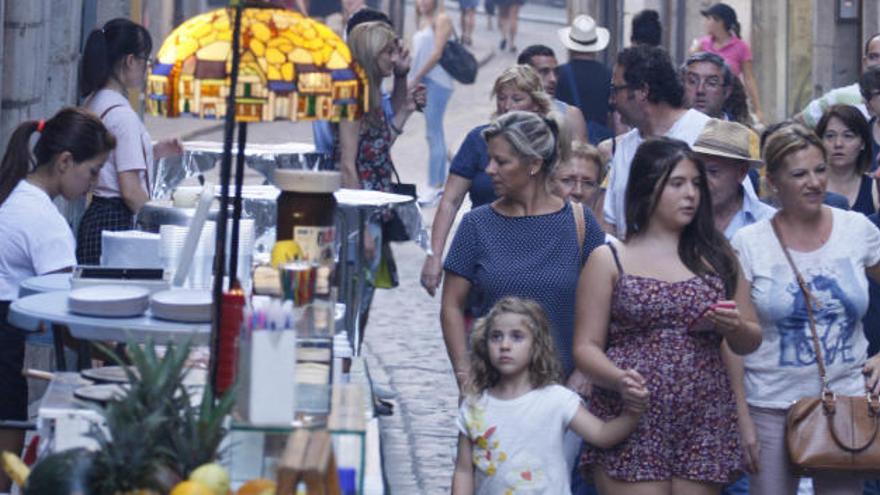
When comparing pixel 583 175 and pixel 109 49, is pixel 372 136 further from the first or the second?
pixel 583 175

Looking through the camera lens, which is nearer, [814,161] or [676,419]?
[676,419]

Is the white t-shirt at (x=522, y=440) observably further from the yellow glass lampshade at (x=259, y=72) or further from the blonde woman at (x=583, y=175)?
the blonde woman at (x=583, y=175)

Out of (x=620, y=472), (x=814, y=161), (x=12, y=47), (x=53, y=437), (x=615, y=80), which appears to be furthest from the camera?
(x=12, y=47)

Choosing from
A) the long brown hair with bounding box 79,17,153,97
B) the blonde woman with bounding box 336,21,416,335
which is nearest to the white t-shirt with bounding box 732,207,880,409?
the long brown hair with bounding box 79,17,153,97

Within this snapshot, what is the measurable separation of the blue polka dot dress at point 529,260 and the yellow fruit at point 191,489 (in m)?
2.60

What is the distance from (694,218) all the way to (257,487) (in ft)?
8.13

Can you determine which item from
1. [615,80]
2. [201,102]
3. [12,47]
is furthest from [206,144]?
[201,102]

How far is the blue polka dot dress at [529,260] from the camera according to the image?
23.9ft

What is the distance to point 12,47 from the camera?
413 inches

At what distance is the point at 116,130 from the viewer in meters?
9.45

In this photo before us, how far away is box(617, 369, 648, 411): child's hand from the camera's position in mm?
6574

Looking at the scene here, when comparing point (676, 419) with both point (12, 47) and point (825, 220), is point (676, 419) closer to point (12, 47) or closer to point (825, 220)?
point (825, 220)

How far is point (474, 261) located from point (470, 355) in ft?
1.59

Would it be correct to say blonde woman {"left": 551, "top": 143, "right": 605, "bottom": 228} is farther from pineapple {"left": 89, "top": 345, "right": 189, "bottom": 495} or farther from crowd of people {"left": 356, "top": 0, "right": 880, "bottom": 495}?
pineapple {"left": 89, "top": 345, "right": 189, "bottom": 495}
